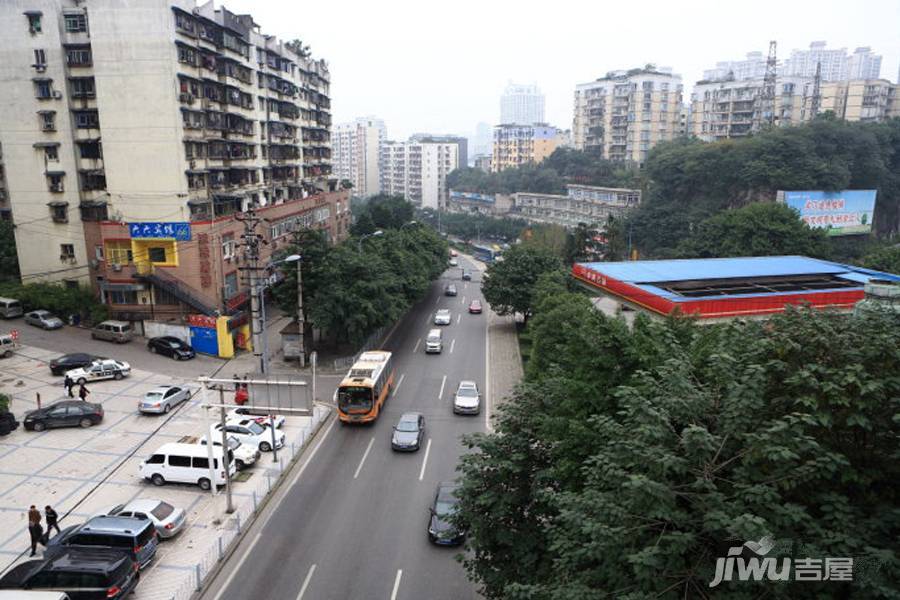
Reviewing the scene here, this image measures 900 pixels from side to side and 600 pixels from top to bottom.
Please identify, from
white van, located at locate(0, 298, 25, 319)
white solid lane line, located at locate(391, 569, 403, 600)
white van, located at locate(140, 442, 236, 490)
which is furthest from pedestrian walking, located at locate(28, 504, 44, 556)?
white van, located at locate(0, 298, 25, 319)

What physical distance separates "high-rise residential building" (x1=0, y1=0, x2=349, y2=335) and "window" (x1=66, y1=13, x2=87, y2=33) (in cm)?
6

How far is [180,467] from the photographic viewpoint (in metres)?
22.0

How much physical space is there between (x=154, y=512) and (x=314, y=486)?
5543 mm

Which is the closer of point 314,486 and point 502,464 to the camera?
point 502,464

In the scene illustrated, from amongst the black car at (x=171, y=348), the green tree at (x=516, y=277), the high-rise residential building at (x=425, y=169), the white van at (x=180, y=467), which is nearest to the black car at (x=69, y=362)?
the black car at (x=171, y=348)

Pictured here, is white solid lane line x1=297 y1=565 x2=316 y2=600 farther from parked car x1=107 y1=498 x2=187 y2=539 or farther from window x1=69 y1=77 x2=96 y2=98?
window x1=69 y1=77 x2=96 y2=98

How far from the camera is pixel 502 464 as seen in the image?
43.4ft

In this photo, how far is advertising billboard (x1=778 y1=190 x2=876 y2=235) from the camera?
70.0m

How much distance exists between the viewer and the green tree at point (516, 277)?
1756 inches

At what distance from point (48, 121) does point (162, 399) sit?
78.2 feet

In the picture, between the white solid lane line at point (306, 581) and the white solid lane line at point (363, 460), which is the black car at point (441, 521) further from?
the white solid lane line at point (363, 460)

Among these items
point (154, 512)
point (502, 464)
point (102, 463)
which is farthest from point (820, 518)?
point (102, 463)

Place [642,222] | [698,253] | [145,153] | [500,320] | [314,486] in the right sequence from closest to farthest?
1. [314,486]
2. [145,153]
3. [500,320]
4. [698,253]
5. [642,222]

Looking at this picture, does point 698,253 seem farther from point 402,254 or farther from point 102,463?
point 102,463
